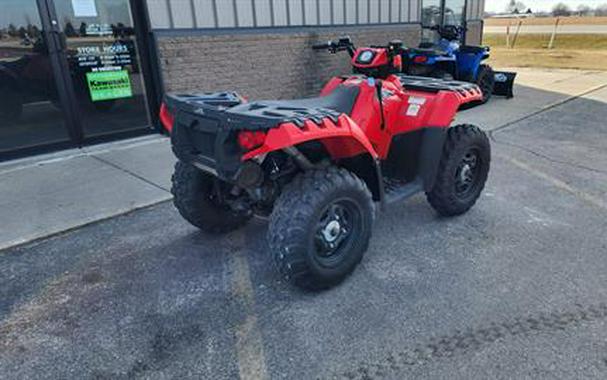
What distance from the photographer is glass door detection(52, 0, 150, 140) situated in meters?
5.98

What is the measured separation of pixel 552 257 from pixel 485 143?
3.80 ft

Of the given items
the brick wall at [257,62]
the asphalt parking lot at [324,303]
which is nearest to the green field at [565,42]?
the brick wall at [257,62]

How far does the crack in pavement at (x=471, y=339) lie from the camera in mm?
2277

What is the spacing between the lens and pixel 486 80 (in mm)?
9492

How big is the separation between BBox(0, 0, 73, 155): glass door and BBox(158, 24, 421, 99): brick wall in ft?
4.76

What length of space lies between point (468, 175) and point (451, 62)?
17.9 ft

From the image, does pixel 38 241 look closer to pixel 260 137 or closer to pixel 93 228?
pixel 93 228

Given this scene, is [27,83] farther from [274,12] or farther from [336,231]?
[336,231]

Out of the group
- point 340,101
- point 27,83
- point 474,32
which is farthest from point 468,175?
point 474,32

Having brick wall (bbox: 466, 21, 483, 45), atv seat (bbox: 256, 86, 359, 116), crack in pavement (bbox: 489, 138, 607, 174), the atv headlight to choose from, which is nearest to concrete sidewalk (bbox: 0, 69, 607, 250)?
crack in pavement (bbox: 489, 138, 607, 174)

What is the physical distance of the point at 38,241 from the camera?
148 inches

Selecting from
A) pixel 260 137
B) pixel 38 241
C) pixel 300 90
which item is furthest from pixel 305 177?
pixel 300 90

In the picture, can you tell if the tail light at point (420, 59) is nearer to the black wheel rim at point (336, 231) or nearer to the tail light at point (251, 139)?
the black wheel rim at point (336, 231)

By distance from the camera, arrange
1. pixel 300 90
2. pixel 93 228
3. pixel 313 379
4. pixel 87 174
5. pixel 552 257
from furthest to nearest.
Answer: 1. pixel 300 90
2. pixel 87 174
3. pixel 93 228
4. pixel 552 257
5. pixel 313 379
